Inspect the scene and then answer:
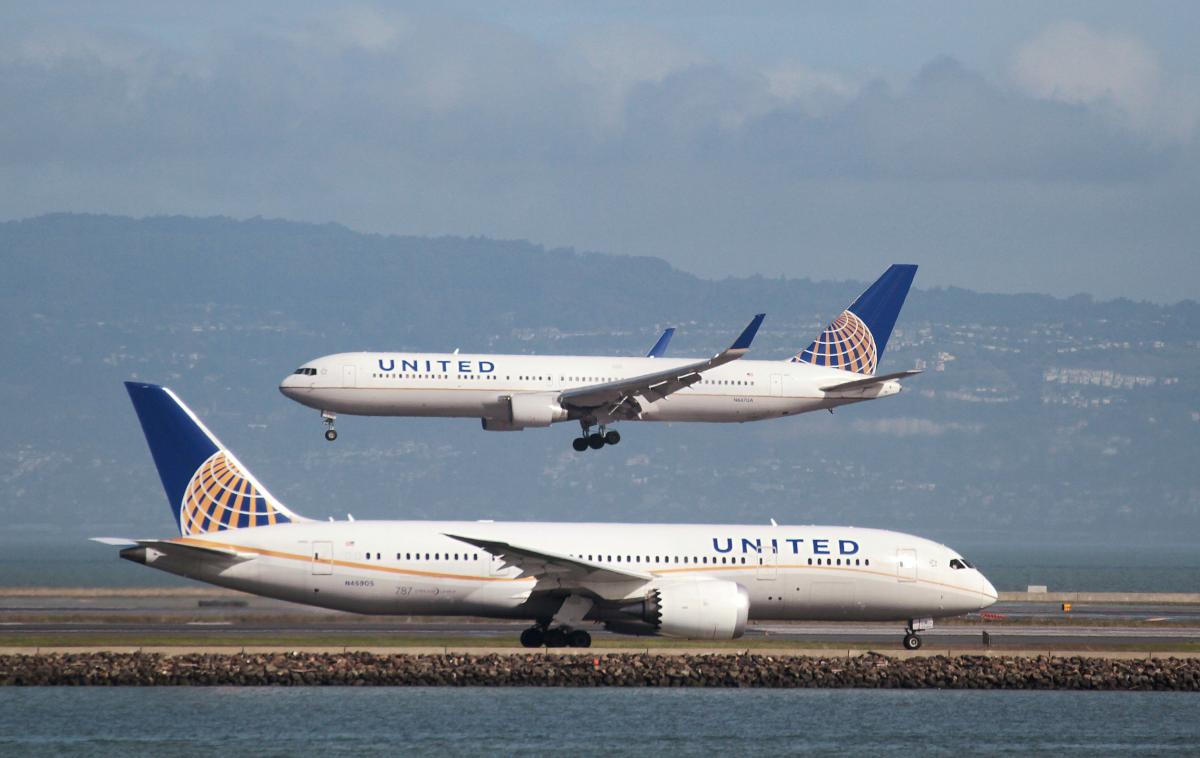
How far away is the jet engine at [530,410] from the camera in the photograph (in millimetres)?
71625

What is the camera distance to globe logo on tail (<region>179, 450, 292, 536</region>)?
54188mm

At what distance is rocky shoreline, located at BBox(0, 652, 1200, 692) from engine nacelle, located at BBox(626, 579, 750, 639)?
1.99 metres

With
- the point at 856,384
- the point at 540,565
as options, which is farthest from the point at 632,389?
the point at 540,565

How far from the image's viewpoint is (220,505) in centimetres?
5441

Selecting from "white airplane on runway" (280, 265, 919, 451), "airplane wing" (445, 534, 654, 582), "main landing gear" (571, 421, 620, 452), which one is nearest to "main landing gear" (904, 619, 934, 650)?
"airplane wing" (445, 534, 654, 582)

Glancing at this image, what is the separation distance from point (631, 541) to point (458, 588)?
17.4 ft

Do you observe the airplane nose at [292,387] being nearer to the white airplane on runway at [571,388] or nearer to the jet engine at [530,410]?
the white airplane on runway at [571,388]

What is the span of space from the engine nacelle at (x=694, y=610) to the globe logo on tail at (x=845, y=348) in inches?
1267

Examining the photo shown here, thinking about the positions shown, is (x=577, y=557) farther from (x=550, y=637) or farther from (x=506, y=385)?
(x=506, y=385)

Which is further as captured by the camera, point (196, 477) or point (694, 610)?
point (196, 477)

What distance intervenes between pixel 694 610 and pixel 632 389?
2114cm

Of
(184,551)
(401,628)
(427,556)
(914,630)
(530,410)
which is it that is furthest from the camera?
(530,410)

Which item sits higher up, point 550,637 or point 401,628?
point 401,628

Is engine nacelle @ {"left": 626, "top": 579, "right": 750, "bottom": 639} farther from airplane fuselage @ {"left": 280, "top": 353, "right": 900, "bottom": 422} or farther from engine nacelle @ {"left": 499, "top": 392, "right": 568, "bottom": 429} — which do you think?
airplane fuselage @ {"left": 280, "top": 353, "right": 900, "bottom": 422}
